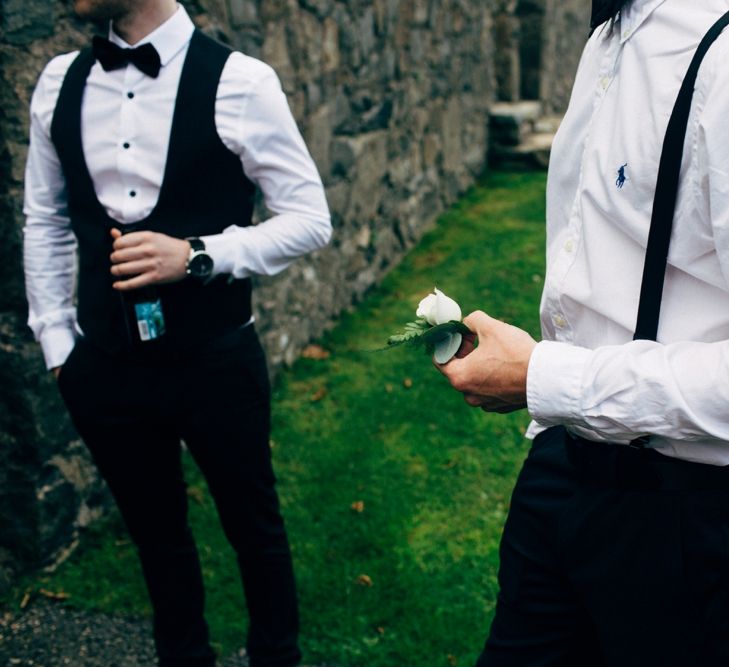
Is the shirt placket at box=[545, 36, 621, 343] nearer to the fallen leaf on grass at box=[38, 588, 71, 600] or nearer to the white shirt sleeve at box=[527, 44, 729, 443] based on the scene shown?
the white shirt sleeve at box=[527, 44, 729, 443]

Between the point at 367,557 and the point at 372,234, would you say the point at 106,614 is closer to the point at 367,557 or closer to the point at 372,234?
the point at 367,557

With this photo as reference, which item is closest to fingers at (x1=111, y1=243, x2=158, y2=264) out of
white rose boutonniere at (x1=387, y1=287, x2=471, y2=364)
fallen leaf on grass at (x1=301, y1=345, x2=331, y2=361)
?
white rose boutonniere at (x1=387, y1=287, x2=471, y2=364)

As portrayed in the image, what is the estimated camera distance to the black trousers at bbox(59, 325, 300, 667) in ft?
7.43

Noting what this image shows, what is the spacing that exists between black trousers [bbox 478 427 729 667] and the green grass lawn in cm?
123

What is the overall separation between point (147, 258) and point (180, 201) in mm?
184

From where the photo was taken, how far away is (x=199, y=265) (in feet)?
7.17

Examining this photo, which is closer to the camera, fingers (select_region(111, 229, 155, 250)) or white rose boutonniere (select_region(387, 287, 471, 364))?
white rose boutonniere (select_region(387, 287, 471, 364))

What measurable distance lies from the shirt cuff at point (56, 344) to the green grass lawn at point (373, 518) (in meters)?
1.10

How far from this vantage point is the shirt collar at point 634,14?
4.41ft

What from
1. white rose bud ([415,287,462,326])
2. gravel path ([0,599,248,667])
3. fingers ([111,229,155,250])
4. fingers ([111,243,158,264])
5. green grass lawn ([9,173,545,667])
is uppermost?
white rose bud ([415,287,462,326])

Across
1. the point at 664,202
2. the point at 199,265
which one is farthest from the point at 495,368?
the point at 199,265

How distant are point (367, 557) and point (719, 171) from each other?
239 cm

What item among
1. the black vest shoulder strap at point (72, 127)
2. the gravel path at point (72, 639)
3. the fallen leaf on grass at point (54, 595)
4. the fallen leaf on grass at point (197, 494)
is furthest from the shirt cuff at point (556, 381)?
the fallen leaf on grass at point (197, 494)

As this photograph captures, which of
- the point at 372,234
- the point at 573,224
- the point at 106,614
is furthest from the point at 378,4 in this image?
the point at 573,224
